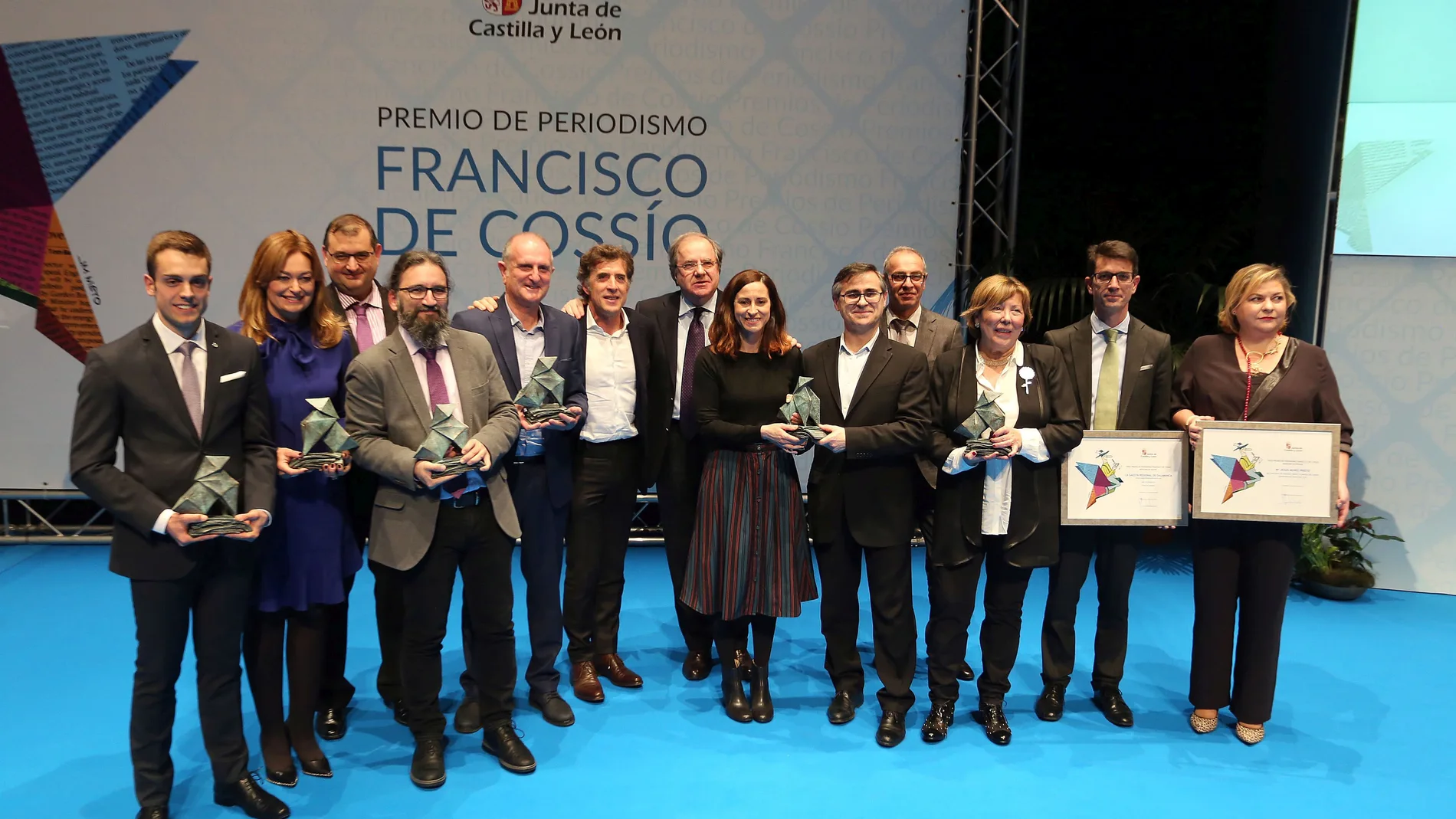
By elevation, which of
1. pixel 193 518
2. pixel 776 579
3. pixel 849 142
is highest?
pixel 849 142

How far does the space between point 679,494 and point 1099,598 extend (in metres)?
1.89

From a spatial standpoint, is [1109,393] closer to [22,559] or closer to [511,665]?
[511,665]

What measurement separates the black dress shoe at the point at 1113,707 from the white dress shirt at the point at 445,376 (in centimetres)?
283

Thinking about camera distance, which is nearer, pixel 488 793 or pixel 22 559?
pixel 488 793

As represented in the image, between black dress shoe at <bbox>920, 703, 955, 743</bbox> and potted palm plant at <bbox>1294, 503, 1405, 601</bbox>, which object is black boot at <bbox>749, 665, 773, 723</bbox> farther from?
potted palm plant at <bbox>1294, 503, 1405, 601</bbox>

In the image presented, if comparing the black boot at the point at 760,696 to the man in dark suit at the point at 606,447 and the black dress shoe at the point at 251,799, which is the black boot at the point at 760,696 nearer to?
the man in dark suit at the point at 606,447

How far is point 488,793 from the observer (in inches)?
138

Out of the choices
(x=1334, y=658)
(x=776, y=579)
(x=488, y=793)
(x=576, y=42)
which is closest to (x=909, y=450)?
(x=776, y=579)

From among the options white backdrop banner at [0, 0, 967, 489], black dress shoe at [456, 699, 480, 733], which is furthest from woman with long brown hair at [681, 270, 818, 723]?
white backdrop banner at [0, 0, 967, 489]

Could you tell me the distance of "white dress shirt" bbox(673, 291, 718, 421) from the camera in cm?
431

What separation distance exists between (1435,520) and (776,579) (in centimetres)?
476

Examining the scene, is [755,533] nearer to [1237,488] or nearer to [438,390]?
[438,390]

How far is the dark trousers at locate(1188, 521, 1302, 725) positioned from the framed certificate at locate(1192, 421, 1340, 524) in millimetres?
115

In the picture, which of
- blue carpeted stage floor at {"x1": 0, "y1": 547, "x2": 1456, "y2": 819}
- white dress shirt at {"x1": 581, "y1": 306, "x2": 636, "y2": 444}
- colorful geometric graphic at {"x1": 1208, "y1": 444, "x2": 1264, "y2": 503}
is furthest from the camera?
white dress shirt at {"x1": 581, "y1": 306, "x2": 636, "y2": 444}
